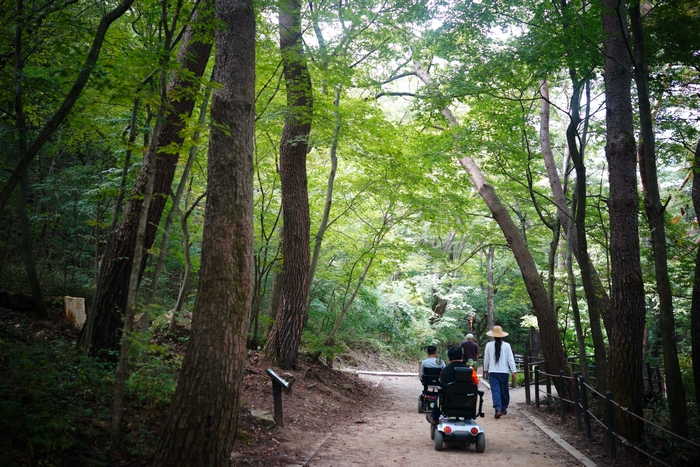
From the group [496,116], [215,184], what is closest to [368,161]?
[496,116]

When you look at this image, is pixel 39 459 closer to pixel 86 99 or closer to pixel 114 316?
pixel 114 316

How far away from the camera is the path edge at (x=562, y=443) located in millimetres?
6063

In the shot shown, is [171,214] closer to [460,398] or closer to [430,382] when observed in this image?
[460,398]

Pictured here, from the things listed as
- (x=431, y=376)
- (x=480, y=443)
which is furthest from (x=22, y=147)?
(x=431, y=376)

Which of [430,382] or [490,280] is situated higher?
[490,280]

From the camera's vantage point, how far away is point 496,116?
36.0 feet

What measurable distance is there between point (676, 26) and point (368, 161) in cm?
664

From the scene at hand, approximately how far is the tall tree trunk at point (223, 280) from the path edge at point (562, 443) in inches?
172

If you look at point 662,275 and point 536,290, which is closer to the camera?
point 662,275

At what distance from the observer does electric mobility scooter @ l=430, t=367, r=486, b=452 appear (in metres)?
6.49

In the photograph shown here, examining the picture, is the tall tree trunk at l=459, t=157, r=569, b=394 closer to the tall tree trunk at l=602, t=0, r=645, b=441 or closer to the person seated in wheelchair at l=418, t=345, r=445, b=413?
the person seated in wheelchair at l=418, t=345, r=445, b=413

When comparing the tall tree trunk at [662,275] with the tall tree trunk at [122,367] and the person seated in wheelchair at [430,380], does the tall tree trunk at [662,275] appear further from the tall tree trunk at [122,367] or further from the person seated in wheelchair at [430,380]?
the tall tree trunk at [122,367]

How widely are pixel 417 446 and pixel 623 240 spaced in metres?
4.08

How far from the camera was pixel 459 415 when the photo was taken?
669 cm
